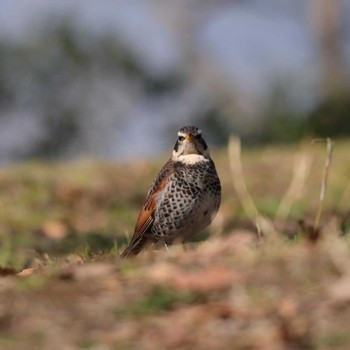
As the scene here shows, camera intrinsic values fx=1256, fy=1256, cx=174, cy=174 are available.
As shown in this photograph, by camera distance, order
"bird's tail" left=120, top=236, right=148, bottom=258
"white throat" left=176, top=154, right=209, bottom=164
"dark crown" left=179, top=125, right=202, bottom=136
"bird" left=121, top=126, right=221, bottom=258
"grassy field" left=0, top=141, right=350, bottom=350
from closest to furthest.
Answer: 1. "grassy field" left=0, top=141, right=350, bottom=350
2. "bird" left=121, top=126, right=221, bottom=258
3. "bird's tail" left=120, top=236, right=148, bottom=258
4. "white throat" left=176, top=154, right=209, bottom=164
5. "dark crown" left=179, top=125, right=202, bottom=136

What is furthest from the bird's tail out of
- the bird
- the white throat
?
the white throat

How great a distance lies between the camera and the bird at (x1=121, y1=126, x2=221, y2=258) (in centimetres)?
712

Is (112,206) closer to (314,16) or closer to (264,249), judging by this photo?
(264,249)

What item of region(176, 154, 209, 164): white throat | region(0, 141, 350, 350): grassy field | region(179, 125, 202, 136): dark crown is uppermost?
region(179, 125, 202, 136): dark crown

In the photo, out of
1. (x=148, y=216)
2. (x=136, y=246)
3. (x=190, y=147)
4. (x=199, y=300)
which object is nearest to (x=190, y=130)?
(x=190, y=147)

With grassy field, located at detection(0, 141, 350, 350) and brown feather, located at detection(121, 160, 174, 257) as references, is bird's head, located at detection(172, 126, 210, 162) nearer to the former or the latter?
brown feather, located at detection(121, 160, 174, 257)

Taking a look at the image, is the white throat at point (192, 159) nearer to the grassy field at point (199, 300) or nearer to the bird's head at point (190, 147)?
the bird's head at point (190, 147)

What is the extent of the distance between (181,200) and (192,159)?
340 millimetres

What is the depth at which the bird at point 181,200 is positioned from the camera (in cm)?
712

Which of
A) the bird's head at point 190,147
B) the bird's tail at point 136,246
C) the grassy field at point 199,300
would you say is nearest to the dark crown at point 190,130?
the bird's head at point 190,147

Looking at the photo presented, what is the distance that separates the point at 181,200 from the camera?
719 centimetres

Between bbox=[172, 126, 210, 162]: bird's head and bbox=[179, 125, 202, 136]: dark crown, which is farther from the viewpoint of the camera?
bbox=[179, 125, 202, 136]: dark crown

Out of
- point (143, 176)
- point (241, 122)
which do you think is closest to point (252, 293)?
point (143, 176)

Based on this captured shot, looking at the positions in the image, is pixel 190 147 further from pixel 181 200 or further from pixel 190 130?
pixel 181 200
